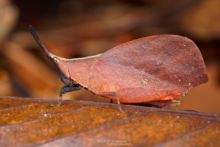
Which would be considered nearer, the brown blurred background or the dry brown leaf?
the dry brown leaf

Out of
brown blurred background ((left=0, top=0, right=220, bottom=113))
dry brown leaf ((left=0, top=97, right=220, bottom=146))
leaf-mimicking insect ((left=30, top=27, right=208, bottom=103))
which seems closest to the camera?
dry brown leaf ((left=0, top=97, right=220, bottom=146))

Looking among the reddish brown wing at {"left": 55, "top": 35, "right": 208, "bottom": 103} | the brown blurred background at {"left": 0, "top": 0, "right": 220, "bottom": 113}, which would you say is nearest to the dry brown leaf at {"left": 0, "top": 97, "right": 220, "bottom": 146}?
the reddish brown wing at {"left": 55, "top": 35, "right": 208, "bottom": 103}

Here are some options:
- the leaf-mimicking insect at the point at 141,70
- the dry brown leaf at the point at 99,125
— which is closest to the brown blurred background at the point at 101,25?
the leaf-mimicking insect at the point at 141,70

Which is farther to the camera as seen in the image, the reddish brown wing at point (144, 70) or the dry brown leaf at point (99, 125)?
the reddish brown wing at point (144, 70)

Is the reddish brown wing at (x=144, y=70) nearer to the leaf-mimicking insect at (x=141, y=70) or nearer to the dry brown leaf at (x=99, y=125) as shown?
Result: the leaf-mimicking insect at (x=141, y=70)

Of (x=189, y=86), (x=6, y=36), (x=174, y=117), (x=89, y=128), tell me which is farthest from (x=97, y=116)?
(x=6, y=36)

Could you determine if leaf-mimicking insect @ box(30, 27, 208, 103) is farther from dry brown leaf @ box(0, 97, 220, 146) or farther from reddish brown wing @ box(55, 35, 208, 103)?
dry brown leaf @ box(0, 97, 220, 146)

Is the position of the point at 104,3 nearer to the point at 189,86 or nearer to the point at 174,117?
the point at 189,86

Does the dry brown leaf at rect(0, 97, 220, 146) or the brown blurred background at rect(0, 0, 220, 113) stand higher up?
the brown blurred background at rect(0, 0, 220, 113)
